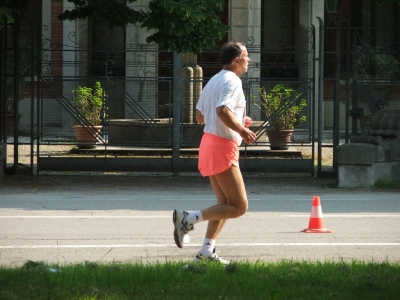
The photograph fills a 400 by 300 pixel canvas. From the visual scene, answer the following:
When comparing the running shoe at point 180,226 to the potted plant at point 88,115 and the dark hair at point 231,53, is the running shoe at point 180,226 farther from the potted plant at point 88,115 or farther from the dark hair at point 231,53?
the potted plant at point 88,115

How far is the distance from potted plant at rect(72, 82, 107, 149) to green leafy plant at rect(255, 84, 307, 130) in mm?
3479

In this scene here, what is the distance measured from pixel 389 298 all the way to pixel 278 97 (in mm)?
12981

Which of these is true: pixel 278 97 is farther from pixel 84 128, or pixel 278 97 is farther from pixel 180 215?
pixel 180 215

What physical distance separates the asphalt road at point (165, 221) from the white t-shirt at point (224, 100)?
50.7 inches

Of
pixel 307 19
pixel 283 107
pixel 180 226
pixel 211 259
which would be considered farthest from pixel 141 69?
pixel 211 259

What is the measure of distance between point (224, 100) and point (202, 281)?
164 cm

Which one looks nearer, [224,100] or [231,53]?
[224,100]

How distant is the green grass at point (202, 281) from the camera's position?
5691 millimetres

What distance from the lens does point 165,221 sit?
10.2 meters

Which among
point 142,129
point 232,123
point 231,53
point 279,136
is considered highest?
point 231,53

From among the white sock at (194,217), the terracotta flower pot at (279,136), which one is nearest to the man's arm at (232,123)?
the white sock at (194,217)

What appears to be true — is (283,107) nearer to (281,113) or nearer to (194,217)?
(281,113)

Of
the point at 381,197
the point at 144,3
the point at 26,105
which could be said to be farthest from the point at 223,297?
the point at 26,105

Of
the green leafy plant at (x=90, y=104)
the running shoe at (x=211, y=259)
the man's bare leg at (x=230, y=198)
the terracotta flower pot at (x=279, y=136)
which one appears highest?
the green leafy plant at (x=90, y=104)
